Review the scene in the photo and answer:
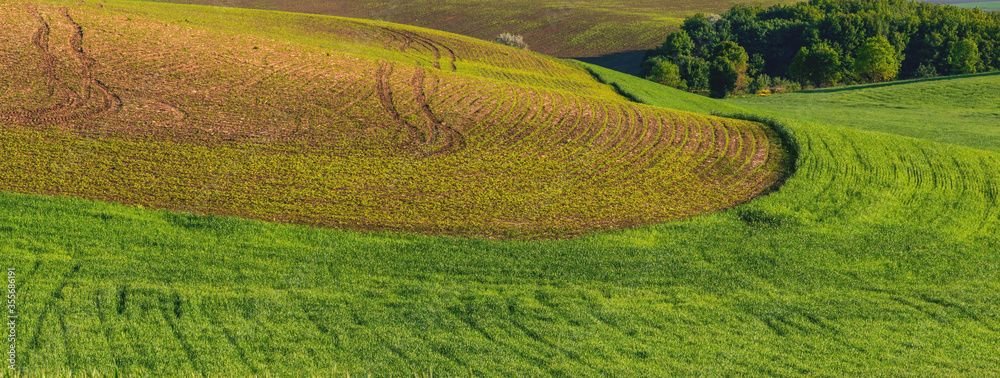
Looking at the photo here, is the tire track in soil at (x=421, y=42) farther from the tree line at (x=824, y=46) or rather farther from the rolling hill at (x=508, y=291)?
the tree line at (x=824, y=46)

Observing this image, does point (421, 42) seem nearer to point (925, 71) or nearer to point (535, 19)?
point (535, 19)

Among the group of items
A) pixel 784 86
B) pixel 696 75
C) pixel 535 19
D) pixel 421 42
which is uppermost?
pixel 535 19

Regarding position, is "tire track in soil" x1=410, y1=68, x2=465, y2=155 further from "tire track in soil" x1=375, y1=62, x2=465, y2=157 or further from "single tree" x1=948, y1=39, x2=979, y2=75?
"single tree" x1=948, y1=39, x2=979, y2=75

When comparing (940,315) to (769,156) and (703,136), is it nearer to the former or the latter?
(769,156)

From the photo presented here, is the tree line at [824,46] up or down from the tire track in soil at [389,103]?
up

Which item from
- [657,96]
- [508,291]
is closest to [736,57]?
[657,96]

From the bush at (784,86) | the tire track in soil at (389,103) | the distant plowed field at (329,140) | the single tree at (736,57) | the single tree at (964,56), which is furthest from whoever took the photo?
the single tree at (964,56)

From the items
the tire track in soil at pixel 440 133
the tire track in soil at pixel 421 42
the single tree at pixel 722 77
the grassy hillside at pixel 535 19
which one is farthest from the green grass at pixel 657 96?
the grassy hillside at pixel 535 19
